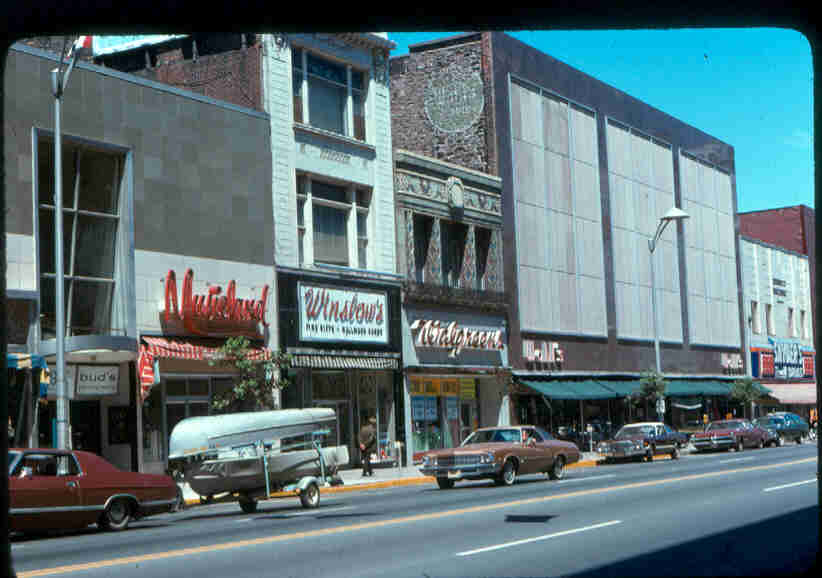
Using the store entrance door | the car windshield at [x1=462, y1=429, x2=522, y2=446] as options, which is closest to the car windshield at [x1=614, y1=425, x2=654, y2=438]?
the store entrance door

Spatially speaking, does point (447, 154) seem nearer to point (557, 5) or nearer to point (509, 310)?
point (509, 310)

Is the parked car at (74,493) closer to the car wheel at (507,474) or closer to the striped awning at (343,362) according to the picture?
the car wheel at (507,474)

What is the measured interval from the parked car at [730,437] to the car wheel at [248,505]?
30543mm

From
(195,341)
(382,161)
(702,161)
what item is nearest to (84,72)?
(195,341)

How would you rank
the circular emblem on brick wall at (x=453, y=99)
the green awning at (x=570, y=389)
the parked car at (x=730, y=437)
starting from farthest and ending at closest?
the circular emblem on brick wall at (x=453, y=99)
the parked car at (x=730, y=437)
the green awning at (x=570, y=389)

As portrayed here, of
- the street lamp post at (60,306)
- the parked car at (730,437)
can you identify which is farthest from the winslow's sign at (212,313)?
Result: the parked car at (730,437)

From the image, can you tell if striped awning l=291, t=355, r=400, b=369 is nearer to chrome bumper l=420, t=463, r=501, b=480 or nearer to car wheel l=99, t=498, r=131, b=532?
chrome bumper l=420, t=463, r=501, b=480

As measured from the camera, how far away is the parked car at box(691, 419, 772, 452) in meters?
48.8

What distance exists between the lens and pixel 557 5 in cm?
394

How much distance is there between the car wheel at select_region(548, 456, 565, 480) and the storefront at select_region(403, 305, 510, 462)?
11477mm

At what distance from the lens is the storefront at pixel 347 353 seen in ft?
121

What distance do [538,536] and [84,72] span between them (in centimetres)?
2073

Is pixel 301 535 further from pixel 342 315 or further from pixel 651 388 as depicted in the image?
pixel 651 388

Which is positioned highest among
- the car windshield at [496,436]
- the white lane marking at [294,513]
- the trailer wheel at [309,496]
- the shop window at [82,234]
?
the shop window at [82,234]
